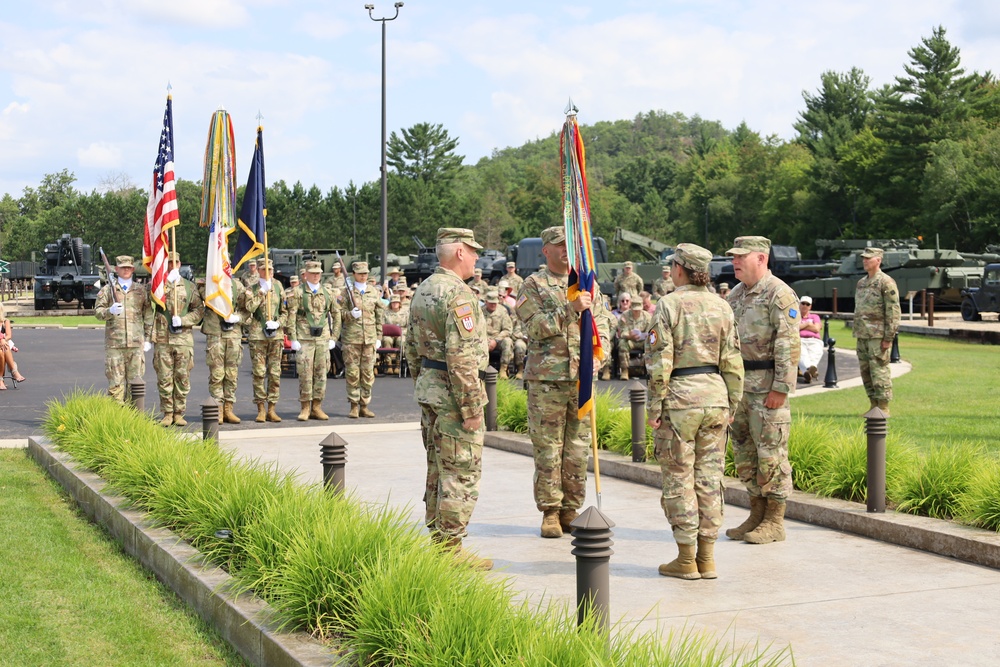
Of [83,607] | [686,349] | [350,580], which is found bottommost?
[83,607]

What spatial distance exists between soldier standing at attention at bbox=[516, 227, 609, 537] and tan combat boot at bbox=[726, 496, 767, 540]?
1.17 metres

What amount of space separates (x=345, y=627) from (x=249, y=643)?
0.57 m

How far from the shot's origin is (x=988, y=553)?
7.48m

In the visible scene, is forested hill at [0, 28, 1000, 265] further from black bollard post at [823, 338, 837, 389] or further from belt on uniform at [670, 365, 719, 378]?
belt on uniform at [670, 365, 719, 378]

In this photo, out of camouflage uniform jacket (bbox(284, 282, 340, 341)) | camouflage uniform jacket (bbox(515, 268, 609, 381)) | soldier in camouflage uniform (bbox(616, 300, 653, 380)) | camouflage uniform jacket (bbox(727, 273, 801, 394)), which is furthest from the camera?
soldier in camouflage uniform (bbox(616, 300, 653, 380))

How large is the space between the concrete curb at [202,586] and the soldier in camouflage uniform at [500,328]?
1190 cm

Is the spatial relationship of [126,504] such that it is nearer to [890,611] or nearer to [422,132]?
[890,611]

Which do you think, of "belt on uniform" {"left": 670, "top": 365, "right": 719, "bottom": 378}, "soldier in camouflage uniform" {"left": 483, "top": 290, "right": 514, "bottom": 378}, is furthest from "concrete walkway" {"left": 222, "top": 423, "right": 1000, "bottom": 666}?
"soldier in camouflage uniform" {"left": 483, "top": 290, "right": 514, "bottom": 378}

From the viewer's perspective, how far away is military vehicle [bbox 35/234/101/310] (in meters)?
51.7

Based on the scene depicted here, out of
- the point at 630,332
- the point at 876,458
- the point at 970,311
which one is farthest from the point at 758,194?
the point at 876,458

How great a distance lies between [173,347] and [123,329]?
2.45 ft

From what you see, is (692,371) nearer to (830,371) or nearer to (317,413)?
(317,413)

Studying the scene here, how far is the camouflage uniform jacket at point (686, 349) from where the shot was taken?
7.10 metres

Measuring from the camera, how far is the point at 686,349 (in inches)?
281
